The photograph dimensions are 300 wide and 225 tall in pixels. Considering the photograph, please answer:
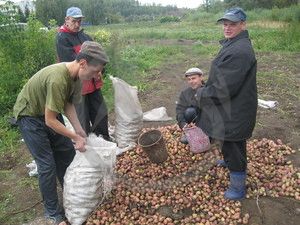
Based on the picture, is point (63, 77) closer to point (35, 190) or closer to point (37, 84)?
point (37, 84)

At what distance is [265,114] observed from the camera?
5.28m

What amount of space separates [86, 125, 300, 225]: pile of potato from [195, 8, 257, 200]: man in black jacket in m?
0.43

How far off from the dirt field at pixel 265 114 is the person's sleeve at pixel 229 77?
1.05m

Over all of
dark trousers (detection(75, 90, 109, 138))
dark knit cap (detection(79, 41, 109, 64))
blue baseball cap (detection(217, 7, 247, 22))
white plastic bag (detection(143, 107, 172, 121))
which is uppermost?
blue baseball cap (detection(217, 7, 247, 22))

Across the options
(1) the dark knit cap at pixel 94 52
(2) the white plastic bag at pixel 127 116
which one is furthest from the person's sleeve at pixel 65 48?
(1) the dark knit cap at pixel 94 52

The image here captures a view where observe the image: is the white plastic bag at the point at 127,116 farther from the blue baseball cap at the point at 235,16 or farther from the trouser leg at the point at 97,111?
the blue baseball cap at the point at 235,16

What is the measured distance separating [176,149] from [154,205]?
0.91 m

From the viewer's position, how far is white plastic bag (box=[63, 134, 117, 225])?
308cm

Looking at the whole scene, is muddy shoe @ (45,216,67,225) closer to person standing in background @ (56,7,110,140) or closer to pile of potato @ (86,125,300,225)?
pile of potato @ (86,125,300,225)

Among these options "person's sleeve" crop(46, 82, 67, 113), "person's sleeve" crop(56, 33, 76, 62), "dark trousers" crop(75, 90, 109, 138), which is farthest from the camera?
"dark trousers" crop(75, 90, 109, 138)

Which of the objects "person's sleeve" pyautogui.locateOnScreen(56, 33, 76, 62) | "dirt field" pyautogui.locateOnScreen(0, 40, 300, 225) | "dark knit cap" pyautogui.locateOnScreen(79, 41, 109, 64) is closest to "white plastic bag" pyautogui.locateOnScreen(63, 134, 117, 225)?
"dirt field" pyautogui.locateOnScreen(0, 40, 300, 225)

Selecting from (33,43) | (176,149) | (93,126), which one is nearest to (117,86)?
(93,126)

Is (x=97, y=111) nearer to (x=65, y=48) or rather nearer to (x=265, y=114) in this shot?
(x=65, y=48)

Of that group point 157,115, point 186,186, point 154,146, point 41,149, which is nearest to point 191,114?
point 154,146
